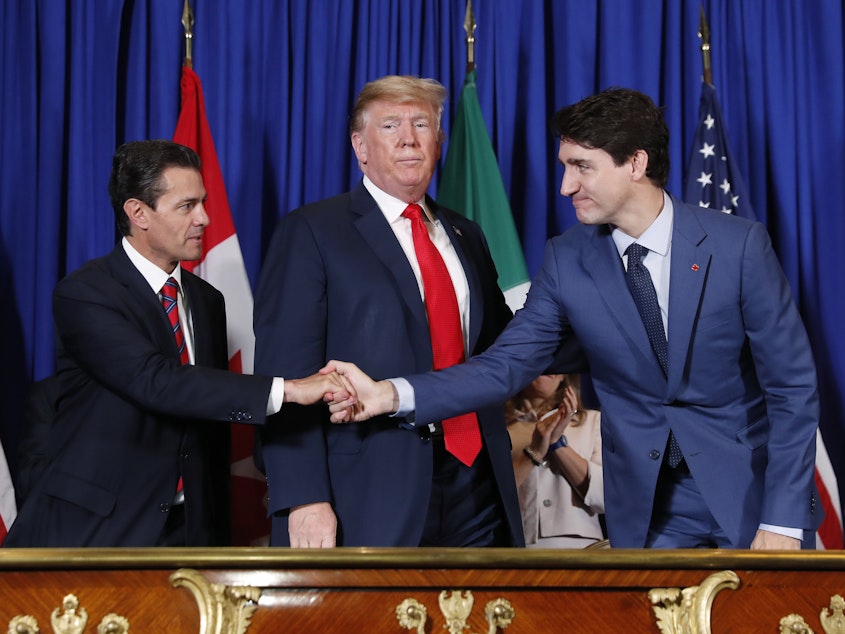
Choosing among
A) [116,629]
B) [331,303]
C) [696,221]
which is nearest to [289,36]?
[331,303]

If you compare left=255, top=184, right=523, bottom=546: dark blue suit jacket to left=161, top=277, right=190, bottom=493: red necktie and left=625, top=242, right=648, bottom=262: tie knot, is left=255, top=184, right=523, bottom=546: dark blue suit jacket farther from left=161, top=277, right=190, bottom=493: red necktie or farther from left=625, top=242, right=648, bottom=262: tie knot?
left=625, top=242, right=648, bottom=262: tie knot

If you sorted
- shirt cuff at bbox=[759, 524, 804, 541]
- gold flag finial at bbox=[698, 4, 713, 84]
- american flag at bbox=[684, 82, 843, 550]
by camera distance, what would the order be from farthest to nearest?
gold flag finial at bbox=[698, 4, 713, 84], american flag at bbox=[684, 82, 843, 550], shirt cuff at bbox=[759, 524, 804, 541]

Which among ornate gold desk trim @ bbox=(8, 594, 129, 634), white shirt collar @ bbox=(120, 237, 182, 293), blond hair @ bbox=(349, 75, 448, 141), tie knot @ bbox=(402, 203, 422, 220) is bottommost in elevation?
ornate gold desk trim @ bbox=(8, 594, 129, 634)

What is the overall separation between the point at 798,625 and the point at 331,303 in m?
1.29

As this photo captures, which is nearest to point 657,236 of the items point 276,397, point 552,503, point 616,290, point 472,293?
point 616,290

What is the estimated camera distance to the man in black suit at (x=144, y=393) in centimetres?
255

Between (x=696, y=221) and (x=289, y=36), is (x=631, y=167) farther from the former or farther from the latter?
(x=289, y=36)

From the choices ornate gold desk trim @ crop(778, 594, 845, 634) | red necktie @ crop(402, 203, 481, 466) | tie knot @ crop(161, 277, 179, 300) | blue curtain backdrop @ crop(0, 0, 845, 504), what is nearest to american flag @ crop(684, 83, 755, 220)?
blue curtain backdrop @ crop(0, 0, 845, 504)

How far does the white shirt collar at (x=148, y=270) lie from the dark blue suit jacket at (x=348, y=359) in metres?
0.39

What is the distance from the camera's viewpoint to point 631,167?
8.46ft

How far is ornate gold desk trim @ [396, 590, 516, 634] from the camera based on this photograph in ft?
5.63

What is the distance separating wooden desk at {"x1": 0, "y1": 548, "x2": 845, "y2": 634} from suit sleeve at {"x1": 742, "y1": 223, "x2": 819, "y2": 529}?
0.50 meters

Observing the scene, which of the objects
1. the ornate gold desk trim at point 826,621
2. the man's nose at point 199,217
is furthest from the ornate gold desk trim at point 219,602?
the man's nose at point 199,217

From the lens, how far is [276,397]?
247cm
